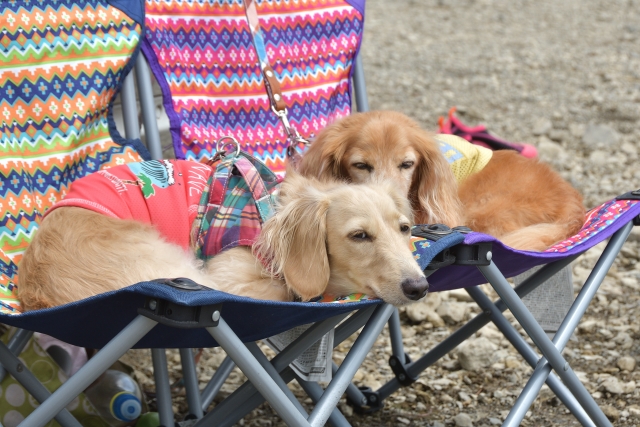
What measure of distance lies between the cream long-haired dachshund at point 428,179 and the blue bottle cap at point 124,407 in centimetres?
105

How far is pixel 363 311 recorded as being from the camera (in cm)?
221

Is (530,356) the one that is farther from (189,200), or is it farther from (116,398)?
(116,398)

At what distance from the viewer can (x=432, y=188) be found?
3.01 meters

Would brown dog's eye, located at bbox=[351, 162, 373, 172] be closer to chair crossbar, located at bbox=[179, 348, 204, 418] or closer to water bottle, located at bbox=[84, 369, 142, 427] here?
chair crossbar, located at bbox=[179, 348, 204, 418]

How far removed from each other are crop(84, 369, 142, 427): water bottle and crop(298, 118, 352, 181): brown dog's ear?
1.03 metres

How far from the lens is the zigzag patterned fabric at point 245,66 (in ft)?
10.4

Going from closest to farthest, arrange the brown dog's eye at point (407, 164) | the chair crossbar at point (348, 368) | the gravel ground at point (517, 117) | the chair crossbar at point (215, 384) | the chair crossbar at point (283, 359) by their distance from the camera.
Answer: the chair crossbar at point (348, 368) < the chair crossbar at point (283, 359) < the brown dog's eye at point (407, 164) < the chair crossbar at point (215, 384) < the gravel ground at point (517, 117)

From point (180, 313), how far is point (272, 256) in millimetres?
573

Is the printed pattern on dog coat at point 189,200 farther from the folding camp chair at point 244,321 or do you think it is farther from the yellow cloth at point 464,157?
the yellow cloth at point 464,157

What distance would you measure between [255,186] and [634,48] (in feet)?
25.0

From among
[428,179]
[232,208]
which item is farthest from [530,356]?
[232,208]

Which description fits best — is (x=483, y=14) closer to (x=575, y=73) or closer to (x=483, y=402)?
(x=575, y=73)

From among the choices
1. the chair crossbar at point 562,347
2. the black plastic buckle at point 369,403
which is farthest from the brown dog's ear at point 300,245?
the black plastic buckle at point 369,403

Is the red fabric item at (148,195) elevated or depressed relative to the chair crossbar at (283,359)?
elevated
